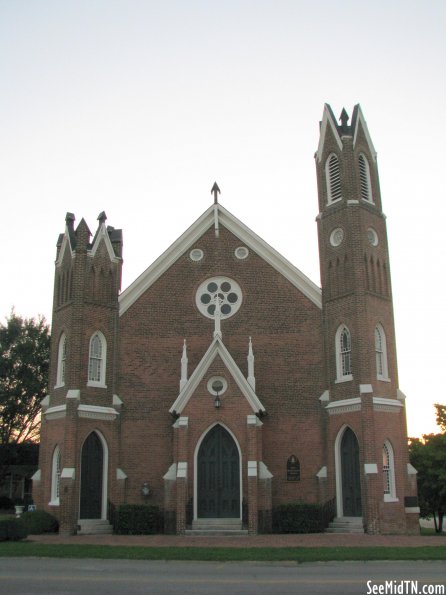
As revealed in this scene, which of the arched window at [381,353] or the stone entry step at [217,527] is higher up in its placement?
the arched window at [381,353]

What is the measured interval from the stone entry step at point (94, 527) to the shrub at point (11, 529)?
4.49 metres

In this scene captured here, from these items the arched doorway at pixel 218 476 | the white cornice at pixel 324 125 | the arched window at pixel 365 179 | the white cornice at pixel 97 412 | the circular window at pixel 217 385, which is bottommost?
the arched doorway at pixel 218 476

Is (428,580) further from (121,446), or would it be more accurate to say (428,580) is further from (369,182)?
(369,182)

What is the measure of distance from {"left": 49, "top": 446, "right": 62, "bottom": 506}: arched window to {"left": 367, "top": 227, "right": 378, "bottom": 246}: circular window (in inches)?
592

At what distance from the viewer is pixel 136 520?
24406mm

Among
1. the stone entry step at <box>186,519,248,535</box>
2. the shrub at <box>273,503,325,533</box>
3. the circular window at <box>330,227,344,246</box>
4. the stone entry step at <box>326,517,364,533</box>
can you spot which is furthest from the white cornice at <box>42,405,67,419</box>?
the circular window at <box>330,227,344,246</box>

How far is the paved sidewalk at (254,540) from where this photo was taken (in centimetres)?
1909

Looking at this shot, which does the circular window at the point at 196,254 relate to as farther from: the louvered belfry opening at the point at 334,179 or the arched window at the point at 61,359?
the arched window at the point at 61,359

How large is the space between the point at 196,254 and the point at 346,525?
12.7 m

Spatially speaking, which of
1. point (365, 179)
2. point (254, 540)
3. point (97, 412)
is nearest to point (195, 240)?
point (365, 179)

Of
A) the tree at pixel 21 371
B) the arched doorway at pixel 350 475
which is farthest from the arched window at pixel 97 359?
the tree at pixel 21 371

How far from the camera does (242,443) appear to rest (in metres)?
24.7

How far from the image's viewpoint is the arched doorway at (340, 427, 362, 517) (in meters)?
24.6

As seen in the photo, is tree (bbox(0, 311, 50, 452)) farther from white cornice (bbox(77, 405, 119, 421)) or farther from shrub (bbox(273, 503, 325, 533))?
shrub (bbox(273, 503, 325, 533))
